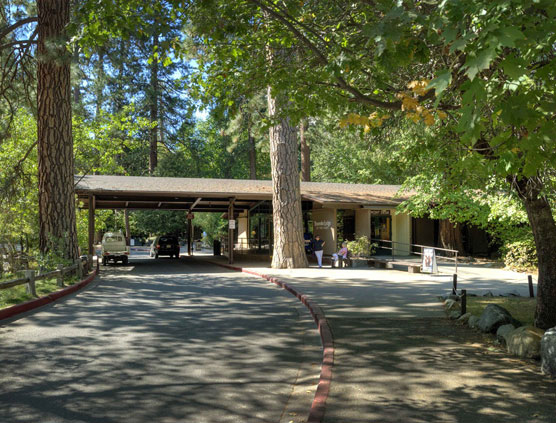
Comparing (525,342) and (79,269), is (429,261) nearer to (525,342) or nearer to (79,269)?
(79,269)

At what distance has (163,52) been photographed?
9.04 meters

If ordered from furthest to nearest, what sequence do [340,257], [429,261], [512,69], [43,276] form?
[340,257], [429,261], [43,276], [512,69]

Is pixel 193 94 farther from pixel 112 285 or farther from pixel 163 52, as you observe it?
pixel 112 285

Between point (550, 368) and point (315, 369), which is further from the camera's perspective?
point (315, 369)

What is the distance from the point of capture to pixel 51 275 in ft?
44.7

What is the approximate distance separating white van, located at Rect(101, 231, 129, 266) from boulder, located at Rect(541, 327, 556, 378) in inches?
1029

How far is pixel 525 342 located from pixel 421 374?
5.85 ft

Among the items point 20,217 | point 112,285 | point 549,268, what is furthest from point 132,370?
point 20,217

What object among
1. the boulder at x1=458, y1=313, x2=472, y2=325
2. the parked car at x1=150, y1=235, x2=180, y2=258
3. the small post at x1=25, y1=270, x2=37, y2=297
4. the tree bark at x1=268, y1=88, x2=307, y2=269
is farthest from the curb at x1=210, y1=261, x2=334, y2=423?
the parked car at x1=150, y1=235, x2=180, y2=258

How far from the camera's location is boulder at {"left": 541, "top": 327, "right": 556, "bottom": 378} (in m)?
5.62

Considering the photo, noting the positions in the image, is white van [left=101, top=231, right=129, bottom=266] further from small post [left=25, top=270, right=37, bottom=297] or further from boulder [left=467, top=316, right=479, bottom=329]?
boulder [left=467, top=316, right=479, bottom=329]

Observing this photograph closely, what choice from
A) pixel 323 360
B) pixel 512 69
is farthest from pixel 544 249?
pixel 512 69

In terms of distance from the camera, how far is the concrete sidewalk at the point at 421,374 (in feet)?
15.0

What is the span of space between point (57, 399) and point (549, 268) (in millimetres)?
7343
